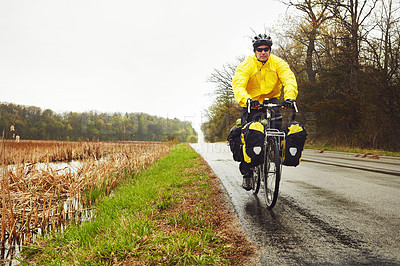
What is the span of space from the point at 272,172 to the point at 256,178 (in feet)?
2.57

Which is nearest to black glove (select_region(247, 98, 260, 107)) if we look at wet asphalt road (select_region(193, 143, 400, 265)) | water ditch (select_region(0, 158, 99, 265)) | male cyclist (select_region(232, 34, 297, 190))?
A: male cyclist (select_region(232, 34, 297, 190))

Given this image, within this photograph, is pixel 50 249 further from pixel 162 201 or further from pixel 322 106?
pixel 322 106

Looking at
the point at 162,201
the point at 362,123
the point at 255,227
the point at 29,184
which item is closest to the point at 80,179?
the point at 29,184

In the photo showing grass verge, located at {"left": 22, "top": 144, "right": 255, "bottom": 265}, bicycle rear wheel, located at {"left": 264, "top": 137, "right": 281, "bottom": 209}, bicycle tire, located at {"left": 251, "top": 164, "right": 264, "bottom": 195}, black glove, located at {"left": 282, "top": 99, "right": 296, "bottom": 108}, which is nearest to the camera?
grass verge, located at {"left": 22, "top": 144, "right": 255, "bottom": 265}

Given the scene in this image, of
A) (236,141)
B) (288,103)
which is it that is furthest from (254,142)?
(236,141)

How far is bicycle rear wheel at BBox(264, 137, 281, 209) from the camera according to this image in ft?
11.0

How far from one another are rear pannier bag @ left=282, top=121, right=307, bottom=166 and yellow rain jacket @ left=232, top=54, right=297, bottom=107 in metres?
0.49

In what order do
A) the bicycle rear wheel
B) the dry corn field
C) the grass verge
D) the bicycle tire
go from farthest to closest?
the bicycle tire < the dry corn field < the bicycle rear wheel < the grass verge

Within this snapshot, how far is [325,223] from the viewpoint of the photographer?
9.90ft

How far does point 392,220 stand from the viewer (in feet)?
10.2

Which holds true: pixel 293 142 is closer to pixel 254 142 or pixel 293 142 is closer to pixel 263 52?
pixel 254 142

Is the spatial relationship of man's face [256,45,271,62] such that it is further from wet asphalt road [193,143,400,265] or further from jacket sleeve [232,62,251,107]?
wet asphalt road [193,143,400,265]

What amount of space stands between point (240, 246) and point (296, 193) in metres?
2.55

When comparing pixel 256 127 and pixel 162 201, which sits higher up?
pixel 256 127
